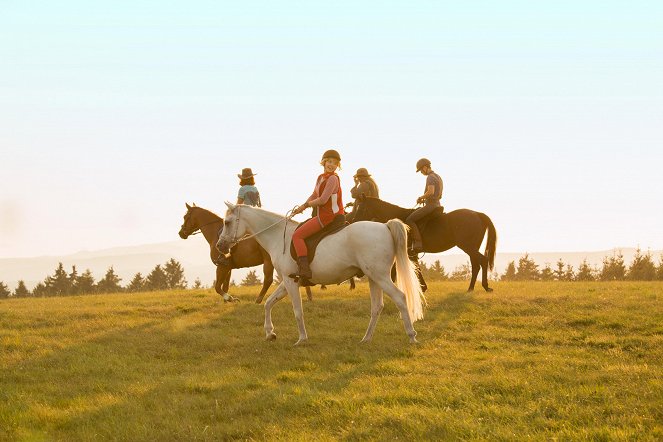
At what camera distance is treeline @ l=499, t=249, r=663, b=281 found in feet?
97.3

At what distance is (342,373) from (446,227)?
361 inches

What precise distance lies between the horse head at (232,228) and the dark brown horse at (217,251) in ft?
15.1

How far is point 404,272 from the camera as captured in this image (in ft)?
38.0

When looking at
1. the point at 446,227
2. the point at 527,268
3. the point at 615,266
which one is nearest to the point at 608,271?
the point at 615,266

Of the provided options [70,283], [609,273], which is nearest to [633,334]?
[609,273]

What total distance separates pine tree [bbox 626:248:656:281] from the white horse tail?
22.3 m

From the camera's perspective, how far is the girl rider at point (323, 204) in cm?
1178

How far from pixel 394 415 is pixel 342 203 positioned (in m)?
5.61

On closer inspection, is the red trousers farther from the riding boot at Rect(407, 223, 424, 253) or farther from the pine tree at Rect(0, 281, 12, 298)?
the pine tree at Rect(0, 281, 12, 298)

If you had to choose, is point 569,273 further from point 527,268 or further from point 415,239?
point 415,239

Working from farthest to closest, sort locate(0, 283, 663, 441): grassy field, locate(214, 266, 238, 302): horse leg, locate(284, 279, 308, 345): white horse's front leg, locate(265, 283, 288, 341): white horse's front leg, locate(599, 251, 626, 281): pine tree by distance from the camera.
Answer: locate(599, 251, 626, 281): pine tree → locate(214, 266, 238, 302): horse leg → locate(265, 283, 288, 341): white horse's front leg → locate(284, 279, 308, 345): white horse's front leg → locate(0, 283, 663, 441): grassy field

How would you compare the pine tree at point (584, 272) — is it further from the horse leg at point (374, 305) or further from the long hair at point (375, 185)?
the horse leg at point (374, 305)

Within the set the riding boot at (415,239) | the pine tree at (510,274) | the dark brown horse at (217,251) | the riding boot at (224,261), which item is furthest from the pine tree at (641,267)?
the riding boot at (224,261)

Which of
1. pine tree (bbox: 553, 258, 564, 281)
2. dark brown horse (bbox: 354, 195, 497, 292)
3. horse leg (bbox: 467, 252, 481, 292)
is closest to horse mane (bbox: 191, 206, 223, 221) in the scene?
dark brown horse (bbox: 354, 195, 497, 292)
